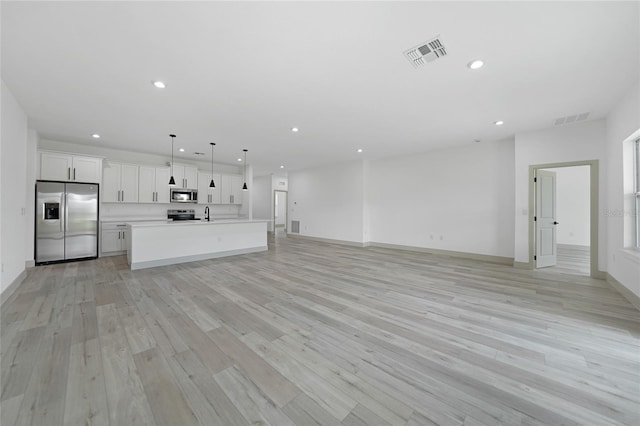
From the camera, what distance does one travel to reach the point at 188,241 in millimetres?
5375

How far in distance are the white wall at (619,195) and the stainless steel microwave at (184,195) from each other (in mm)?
9194

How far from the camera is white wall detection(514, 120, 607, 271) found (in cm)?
412

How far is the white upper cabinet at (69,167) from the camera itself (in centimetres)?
508

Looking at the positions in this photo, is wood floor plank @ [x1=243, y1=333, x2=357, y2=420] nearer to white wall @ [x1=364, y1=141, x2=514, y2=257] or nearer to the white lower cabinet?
white wall @ [x1=364, y1=141, x2=514, y2=257]

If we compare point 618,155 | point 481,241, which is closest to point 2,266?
point 481,241

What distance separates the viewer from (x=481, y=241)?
566 centimetres

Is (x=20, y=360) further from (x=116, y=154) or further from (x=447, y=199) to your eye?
(x=447, y=199)

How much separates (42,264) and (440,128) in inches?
345

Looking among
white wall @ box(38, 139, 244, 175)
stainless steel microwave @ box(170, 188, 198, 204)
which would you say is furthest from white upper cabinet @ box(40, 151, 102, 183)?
stainless steel microwave @ box(170, 188, 198, 204)

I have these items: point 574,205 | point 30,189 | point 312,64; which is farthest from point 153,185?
point 574,205

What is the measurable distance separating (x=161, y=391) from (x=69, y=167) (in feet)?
21.1

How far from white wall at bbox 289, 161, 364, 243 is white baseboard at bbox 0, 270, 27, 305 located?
7028 millimetres

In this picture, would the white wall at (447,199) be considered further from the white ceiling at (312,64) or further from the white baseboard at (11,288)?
the white baseboard at (11,288)

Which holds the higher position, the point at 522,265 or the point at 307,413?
the point at 522,265
